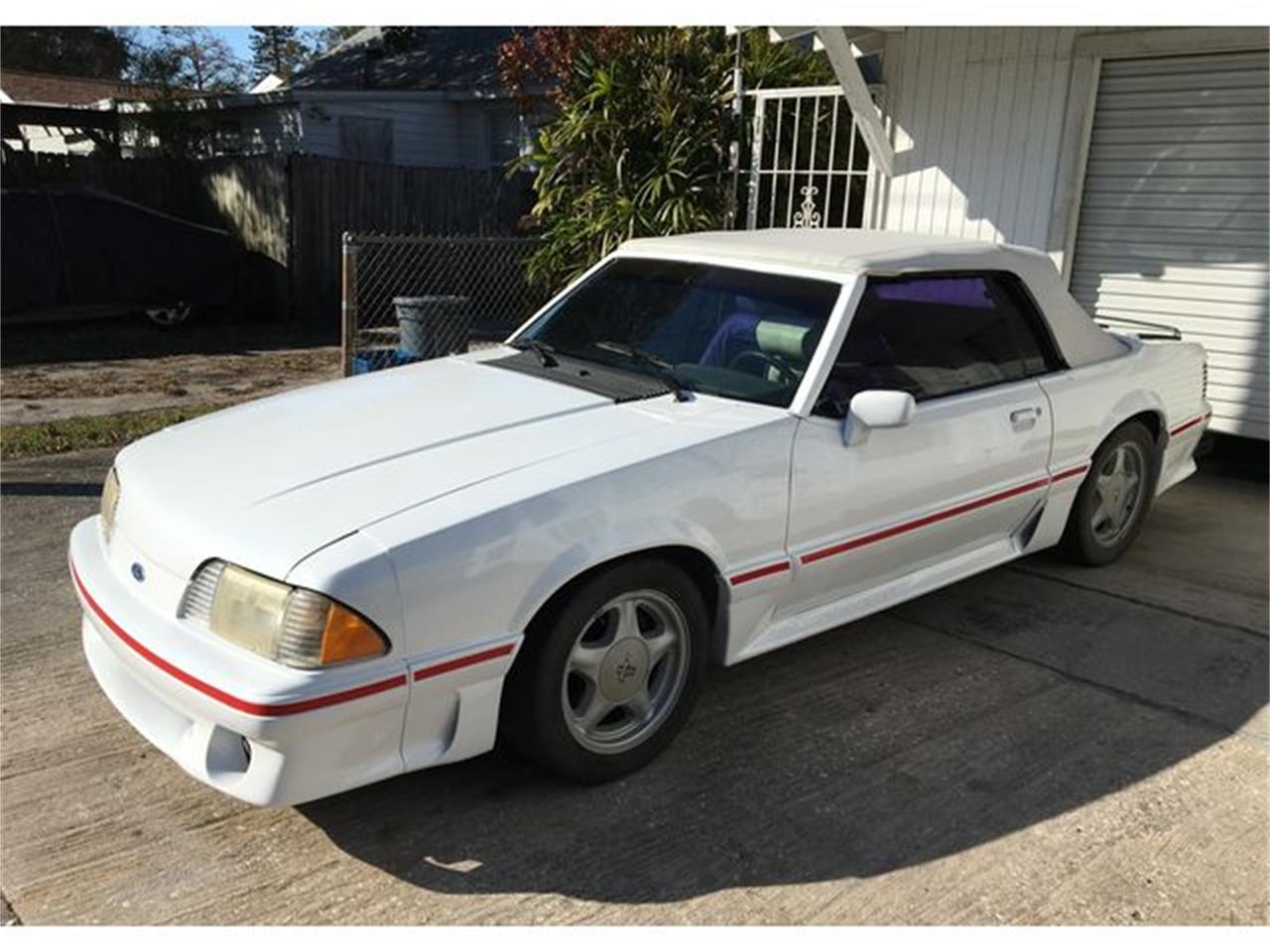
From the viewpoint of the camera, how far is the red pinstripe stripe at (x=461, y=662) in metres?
2.65

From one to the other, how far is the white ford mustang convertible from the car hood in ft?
0.04

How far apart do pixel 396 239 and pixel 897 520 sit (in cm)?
504

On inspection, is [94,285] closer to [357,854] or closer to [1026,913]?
[357,854]

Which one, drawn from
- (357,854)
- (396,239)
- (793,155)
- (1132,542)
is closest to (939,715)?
(357,854)

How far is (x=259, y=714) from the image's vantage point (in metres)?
2.47

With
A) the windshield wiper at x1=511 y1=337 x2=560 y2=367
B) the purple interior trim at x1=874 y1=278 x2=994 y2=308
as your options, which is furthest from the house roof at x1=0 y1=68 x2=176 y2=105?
the purple interior trim at x1=874 y1=278 x2=994 y2=308

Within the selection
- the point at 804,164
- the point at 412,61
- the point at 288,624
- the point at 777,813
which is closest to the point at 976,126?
the point at 804,164

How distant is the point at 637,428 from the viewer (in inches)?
129

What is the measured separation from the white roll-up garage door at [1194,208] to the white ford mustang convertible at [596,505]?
298 cm

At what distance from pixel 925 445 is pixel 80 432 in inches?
225

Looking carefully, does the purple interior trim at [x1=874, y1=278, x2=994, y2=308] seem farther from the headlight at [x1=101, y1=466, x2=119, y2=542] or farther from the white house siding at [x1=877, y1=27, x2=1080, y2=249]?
the white house siding at [x1=877, y1=27, x2=1080, y2=249]

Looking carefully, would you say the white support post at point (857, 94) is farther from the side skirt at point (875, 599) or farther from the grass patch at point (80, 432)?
the grass patch at point (80, 432)

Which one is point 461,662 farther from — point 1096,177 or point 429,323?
point 1096,177

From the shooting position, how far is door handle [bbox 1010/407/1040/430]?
419 cm
